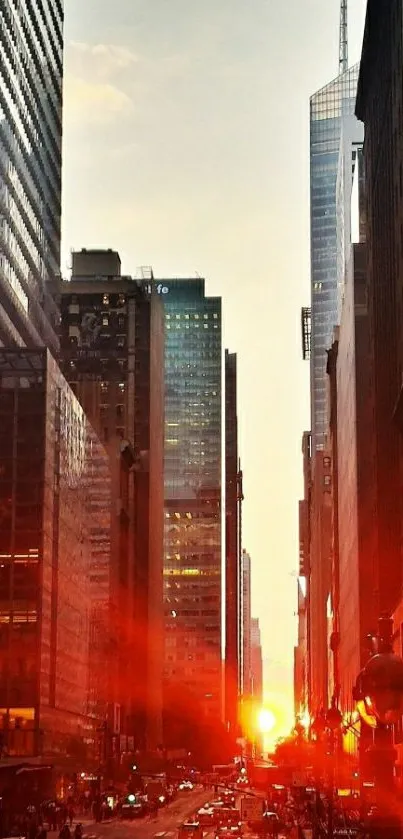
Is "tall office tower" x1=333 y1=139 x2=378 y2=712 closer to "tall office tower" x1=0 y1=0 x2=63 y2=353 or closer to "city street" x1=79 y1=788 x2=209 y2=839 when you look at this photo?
"city street" x1=79 y1=788 x2=209 y2=839

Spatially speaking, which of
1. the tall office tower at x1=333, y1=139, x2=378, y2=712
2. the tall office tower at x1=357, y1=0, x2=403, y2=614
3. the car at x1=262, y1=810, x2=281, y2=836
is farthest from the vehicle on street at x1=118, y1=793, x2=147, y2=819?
the car at x1=262, y1=810, x2=281, y2=836

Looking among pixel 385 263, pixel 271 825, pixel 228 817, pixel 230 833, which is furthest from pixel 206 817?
pixel 385 263

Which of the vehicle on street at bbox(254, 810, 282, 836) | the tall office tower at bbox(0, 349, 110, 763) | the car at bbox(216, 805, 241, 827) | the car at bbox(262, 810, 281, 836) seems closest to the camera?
the car at bbox(262, 810, 281, 836)

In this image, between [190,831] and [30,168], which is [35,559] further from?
[30,168]

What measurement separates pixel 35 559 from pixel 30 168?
153 feet

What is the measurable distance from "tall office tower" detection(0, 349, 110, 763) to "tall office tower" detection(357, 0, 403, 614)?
26.6 metres

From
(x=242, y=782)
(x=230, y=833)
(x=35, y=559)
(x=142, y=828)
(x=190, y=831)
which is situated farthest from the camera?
(x=242, y=782)

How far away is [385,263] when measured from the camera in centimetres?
9138

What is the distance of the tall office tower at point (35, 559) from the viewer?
104 metres

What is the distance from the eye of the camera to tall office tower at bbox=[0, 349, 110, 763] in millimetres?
104062

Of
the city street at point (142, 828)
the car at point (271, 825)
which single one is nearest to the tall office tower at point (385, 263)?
the car at point (271, 825)

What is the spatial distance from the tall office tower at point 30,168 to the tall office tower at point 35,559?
13.3m

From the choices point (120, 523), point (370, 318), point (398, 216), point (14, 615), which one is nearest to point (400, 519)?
point (398, 216)

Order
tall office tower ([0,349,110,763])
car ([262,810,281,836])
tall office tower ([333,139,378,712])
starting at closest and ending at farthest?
car ([262,810,281,836]) < tall office tower ([0,349,110,763]) < tall office tower ([333,139,378,712])
